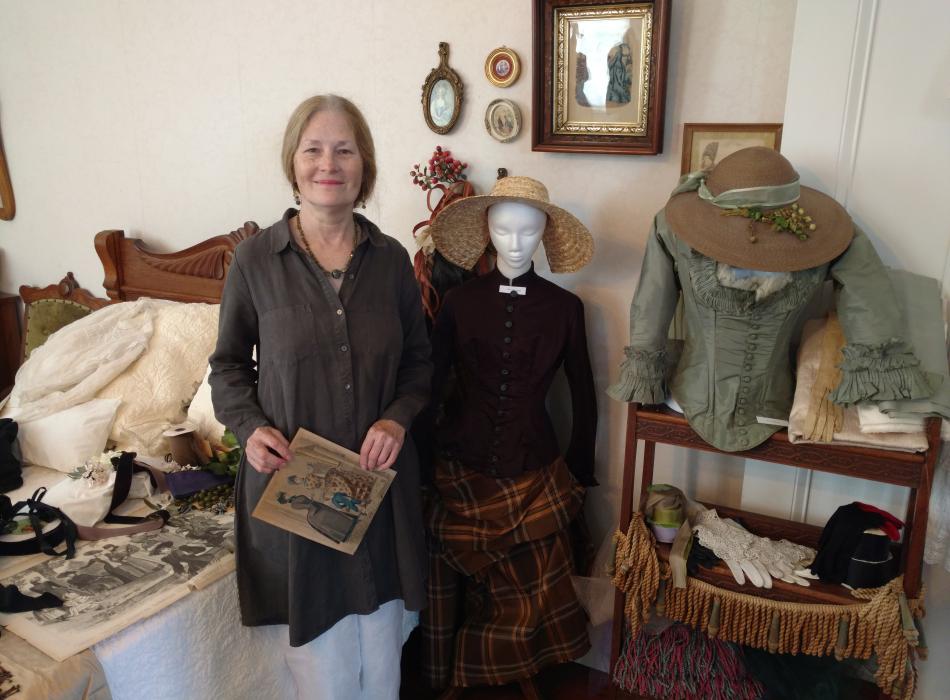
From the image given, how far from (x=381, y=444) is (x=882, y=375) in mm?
907

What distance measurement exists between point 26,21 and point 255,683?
8.85 ft

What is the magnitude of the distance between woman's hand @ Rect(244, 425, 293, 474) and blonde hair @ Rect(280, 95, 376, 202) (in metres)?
0.46

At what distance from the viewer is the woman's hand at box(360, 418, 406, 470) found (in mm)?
1285

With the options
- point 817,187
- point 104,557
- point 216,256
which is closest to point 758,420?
point 817,187

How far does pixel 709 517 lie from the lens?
1615mm

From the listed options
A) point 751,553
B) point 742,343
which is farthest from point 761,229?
point 751,553

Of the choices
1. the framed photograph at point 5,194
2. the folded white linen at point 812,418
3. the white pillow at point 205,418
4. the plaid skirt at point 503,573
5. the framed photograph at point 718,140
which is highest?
the framed photograph at point 718,140

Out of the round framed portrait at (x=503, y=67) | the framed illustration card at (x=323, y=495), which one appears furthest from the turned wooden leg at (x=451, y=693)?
the round framed portrait at (x=503, y=67)

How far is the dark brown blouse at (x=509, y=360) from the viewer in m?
1.68

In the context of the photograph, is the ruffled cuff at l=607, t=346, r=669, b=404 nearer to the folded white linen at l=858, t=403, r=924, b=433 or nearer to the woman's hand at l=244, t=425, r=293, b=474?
the folded white linen at l=858, t=403, r=924, b=433

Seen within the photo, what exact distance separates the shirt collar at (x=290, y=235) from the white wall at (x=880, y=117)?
0.89 meters

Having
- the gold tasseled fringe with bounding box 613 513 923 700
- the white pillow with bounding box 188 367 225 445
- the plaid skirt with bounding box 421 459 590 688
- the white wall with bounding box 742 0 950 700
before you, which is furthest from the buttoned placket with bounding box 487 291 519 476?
the white pillow with bounding box 188 367 225 445

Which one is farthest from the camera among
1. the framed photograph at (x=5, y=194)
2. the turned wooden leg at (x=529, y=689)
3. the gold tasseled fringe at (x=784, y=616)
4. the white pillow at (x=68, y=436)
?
the framed photograph at (x=5, y=194)

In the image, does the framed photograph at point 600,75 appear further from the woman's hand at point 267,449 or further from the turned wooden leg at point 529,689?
the turned wooden leg at point 529,689
